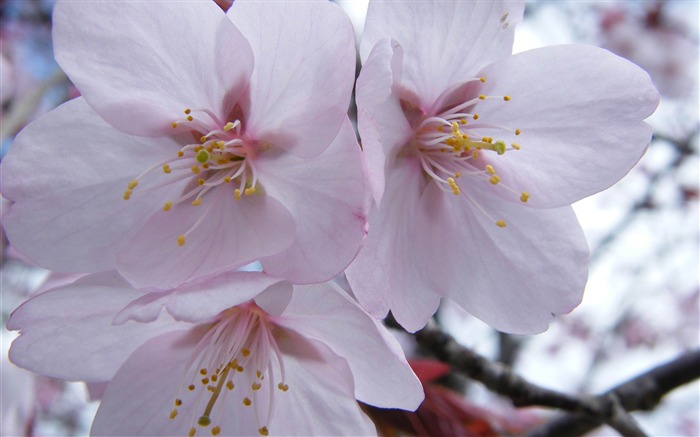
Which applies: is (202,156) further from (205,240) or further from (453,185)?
(453,185)

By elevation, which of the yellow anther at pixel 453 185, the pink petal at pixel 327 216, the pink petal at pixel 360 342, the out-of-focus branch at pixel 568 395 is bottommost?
the out-of-focus branch at pixel 568 395

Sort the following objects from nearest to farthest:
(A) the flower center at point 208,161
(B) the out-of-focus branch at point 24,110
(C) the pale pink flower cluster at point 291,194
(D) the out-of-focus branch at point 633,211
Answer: (C) the pale pink flower cluster at point 291,194 → (A) the flower center at point 208,161 → (B) the out-of-focus branch at point 24,110 → (D) the out-of-focus branch at point 633,211

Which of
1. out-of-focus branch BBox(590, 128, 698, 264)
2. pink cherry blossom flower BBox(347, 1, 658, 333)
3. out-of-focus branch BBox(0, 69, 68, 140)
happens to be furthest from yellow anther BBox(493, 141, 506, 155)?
out-of-focus branch BBox(590, 128, 698, 264)

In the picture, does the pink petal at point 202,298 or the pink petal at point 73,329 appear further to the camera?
the pink petal at point 73,329

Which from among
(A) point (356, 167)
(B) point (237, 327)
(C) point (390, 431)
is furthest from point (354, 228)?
(C) point (390, 431)

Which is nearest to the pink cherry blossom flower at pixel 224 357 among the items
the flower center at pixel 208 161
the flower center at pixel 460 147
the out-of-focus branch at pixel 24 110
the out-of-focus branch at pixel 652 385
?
the flower center at pixel 208 161

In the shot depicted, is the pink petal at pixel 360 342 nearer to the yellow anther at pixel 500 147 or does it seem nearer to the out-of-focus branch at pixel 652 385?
the yellow anther at pixel 500 147

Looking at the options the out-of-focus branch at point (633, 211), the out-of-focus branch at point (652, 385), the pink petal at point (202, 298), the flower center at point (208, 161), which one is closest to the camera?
the pink petal at point (202, 298)
